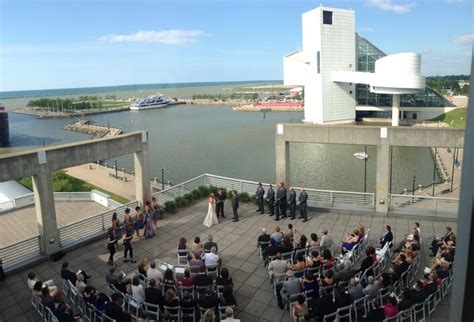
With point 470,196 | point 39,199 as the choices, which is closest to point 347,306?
point 470,196

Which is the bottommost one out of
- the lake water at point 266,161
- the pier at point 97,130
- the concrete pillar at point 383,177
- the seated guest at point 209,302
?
the lake water at point 266,161

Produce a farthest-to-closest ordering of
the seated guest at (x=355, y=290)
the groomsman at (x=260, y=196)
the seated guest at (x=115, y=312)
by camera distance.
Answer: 1. the groomsman at (x=260, y=196)
2. the seated guest at (x=355, y=290)
3. the seated guest at (x=115, y=312)

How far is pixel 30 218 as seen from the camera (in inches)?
742

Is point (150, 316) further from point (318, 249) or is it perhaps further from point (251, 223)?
point (251, 223)

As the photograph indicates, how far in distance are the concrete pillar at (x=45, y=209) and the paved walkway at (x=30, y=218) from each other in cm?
524

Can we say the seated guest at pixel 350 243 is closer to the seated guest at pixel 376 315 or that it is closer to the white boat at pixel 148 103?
the seated guest at pixel 376 315

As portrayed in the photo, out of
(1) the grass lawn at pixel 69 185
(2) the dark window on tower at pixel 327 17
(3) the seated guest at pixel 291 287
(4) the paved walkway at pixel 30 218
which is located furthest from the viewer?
(2) the dark window on tower at pixel 327 17

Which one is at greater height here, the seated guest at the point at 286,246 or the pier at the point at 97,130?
the seated guest at the point at 286,246

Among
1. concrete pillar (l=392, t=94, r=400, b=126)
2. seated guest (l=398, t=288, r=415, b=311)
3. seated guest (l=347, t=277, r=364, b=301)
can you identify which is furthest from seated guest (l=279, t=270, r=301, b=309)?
concrete pillar (l=392, t=94, r=400, b=126)

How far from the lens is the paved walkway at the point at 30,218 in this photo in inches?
664

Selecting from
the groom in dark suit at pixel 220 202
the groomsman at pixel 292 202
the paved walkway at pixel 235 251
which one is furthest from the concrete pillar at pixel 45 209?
the groomsman at pixel 292 202

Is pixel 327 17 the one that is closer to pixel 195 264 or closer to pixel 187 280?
pixel 195 264

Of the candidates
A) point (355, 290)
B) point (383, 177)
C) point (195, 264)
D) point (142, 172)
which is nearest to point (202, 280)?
point (195, 264)

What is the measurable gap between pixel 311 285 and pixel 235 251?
4.27m
